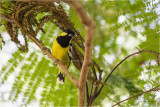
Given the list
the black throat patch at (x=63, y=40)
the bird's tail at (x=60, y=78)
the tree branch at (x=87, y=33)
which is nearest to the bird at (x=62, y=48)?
the black throat patch at (x=63, y=40)

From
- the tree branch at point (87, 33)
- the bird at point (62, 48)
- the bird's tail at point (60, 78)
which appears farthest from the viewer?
the bird at point (62, 48)

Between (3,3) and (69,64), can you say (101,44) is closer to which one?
(69,64)

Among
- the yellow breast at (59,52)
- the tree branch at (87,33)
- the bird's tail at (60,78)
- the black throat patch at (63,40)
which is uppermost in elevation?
the black throat patch at (63,40)

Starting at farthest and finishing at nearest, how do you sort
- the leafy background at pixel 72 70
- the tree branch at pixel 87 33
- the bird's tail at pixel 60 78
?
the bird's tail at pixel 60 78 < the leafy background at pixel 72 70 < the tree branch at pixel 87 33

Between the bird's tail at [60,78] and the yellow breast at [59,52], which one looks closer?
the bird's tail at [60,78]

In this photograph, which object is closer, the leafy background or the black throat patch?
the leafy background

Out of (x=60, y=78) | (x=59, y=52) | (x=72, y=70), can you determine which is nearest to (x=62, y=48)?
(x=59, y=52)

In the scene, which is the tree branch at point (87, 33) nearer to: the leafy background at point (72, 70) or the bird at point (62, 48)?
the leafy background at point (72, 70)

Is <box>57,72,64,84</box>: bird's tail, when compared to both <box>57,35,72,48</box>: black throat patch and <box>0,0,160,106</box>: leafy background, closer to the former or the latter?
<box>0,0,160,106</box>: leafy background

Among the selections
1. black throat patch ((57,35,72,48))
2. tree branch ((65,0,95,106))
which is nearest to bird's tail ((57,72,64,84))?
black throat patch ((57,35,72,48))

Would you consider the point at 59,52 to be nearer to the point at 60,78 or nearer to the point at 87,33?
the point at 60,78

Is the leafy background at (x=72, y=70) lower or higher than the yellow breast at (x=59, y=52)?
lower

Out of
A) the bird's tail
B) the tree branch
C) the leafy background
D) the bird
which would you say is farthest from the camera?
the bird

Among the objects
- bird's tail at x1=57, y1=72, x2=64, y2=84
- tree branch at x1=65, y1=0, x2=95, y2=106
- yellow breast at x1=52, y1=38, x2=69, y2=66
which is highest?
yellow breast at x1=52, y1=38, x2=69, y2=66
